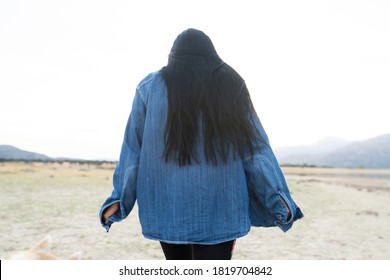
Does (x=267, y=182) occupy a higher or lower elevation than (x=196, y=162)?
lower

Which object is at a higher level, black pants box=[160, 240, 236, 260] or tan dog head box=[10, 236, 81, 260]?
tan dog head box=[10, 236, 81, 260]

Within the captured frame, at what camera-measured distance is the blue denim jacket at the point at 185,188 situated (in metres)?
1.82

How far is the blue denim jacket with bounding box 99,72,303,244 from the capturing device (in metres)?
1.82

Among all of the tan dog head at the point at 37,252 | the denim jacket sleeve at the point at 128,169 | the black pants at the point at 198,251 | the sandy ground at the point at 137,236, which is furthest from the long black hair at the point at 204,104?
the sandy ground at the point at 137,236

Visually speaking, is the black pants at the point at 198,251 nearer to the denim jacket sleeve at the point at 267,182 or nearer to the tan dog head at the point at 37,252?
the denim jacket sleeve at the point at 267,182

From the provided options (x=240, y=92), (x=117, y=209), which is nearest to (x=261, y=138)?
(x=240, y=92)

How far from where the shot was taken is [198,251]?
1.86m

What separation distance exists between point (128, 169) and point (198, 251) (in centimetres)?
53

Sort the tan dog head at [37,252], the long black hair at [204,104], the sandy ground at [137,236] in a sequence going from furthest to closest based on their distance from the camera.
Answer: the sandy ground at [137,236]
the long black hair at [204,104]
the tan dog head at [37,252]

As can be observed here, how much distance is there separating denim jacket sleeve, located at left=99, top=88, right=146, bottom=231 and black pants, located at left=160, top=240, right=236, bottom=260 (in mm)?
280

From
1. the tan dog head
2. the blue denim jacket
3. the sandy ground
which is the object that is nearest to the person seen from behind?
the blue denim jacket

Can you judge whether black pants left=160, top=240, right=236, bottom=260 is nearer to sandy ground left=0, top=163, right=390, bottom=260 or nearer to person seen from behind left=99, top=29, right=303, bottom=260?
person seen from behind left=99, top=29, right=303, bottom=260

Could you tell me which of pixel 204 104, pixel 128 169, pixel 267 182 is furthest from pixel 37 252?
pixel 267 182

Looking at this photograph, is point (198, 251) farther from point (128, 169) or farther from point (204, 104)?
point (204, 104)
